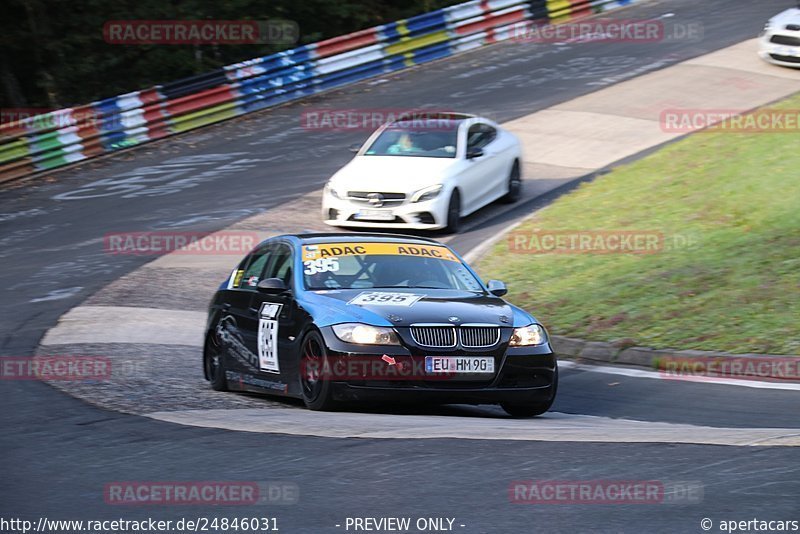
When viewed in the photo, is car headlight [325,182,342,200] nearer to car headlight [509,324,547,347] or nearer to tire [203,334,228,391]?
tire [203,334,228,391]

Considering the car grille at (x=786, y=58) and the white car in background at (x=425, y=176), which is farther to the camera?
the car grille at (x=786, y=58)

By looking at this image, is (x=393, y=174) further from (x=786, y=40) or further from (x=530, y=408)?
(x=786, y=40)

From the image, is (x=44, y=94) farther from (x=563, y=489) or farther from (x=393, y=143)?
(x=563, y=489)

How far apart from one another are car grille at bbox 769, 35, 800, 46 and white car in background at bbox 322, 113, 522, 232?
10098 mm

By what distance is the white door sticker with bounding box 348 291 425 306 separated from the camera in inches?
373

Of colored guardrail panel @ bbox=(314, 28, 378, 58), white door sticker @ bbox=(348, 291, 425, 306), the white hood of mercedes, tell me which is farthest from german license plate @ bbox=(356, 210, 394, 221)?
colored guardrail panel @ bbox=(314, 28, 378, 58)

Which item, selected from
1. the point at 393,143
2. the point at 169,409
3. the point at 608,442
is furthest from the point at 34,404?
the point at 393,143

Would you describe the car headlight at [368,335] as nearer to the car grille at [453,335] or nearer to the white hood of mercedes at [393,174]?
the car grille at [453,335]

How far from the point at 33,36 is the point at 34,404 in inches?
962

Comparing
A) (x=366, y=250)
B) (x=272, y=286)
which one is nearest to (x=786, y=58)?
(x=366, y=250)

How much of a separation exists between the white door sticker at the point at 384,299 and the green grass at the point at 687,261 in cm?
373

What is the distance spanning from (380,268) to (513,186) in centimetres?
1082

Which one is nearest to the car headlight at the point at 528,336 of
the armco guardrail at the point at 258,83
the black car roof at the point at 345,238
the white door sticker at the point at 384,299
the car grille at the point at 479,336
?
the car grille at the point at 479,336

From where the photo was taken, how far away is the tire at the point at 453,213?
18.7m
